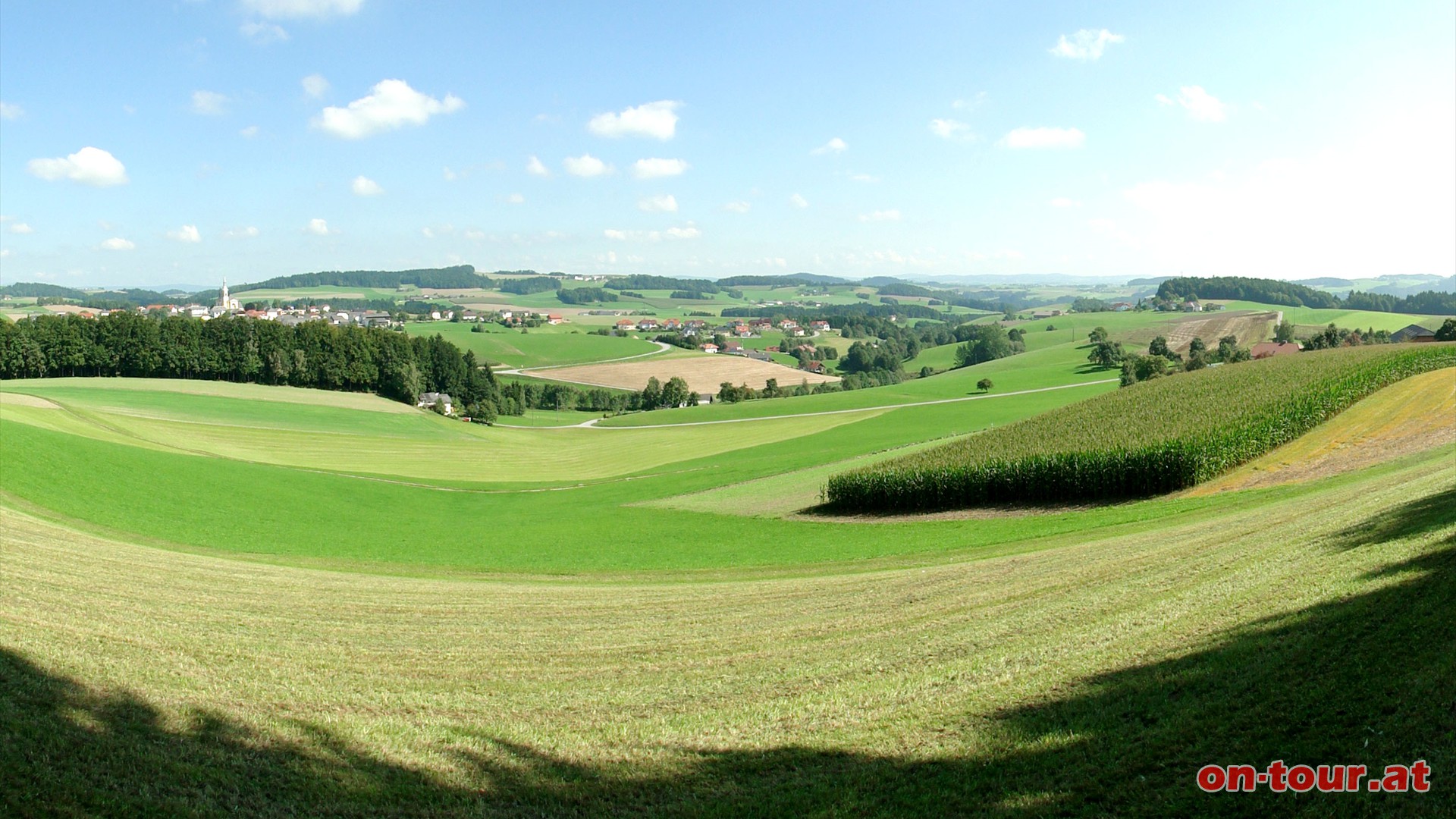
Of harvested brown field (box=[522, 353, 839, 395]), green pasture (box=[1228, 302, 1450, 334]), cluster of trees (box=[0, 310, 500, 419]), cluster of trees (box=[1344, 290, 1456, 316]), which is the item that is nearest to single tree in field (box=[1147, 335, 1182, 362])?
green pasture (box=[1228, 302, 1450, 334])

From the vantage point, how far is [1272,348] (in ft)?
300

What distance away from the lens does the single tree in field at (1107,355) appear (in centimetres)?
10400

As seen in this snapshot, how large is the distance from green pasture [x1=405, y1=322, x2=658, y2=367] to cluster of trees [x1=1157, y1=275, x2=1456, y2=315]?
4797 inches

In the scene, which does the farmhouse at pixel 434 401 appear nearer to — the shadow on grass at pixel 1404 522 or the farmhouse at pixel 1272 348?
the farmhouse at pixel 1272 348

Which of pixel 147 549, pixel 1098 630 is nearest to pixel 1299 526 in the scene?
pixel 1098 630

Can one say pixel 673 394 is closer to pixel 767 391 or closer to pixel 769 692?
pixel 767 391

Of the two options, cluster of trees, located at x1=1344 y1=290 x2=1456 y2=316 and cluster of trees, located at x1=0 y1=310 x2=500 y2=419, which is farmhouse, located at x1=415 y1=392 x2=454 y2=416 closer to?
cluster of trees, located at x1=0 y1=310 x2=500 y2=419

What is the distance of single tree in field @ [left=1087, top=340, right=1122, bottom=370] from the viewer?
104000 millimetres

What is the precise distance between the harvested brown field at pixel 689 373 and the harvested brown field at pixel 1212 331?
156ft

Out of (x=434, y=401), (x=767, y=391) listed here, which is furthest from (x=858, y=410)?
(x=434, y=401)

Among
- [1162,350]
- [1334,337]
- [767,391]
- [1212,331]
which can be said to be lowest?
[767,391]

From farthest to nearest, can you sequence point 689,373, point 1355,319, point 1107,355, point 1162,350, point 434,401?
1. point 689,373
2. point 1355,319
3. point 1107,355
4. point 434,401
5. point 1162,350

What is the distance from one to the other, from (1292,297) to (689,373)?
13860cm

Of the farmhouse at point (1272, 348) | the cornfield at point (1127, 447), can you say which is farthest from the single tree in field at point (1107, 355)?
the cornfield at point (1127, 447)
